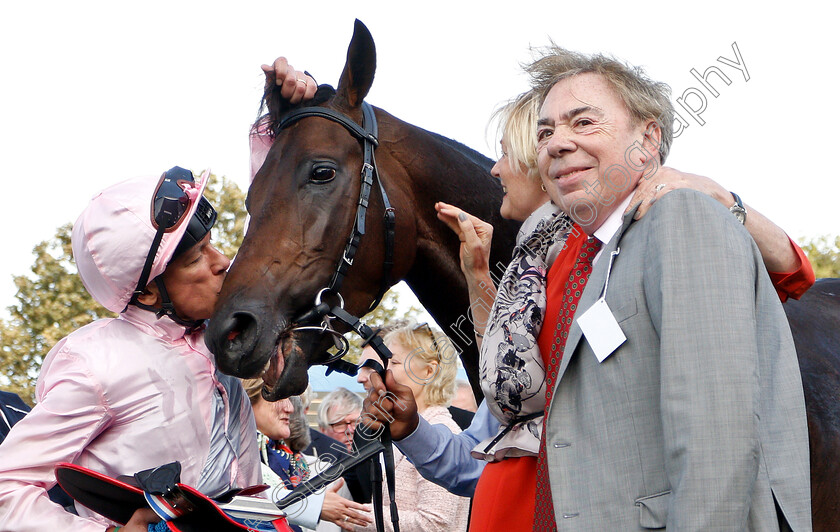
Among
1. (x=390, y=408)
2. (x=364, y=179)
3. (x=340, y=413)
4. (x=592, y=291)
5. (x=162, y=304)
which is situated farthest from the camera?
(x=340, y=413)

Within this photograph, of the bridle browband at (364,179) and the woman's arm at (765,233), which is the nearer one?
the woman's arm at (765,233)

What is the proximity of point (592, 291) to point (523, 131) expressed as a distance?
92cm

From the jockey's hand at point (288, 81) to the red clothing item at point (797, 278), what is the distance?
1901mm

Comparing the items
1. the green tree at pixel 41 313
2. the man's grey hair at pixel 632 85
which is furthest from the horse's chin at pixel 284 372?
the green tree at pixel 41 313

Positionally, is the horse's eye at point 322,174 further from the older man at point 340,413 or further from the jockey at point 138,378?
the older man at point 340,413

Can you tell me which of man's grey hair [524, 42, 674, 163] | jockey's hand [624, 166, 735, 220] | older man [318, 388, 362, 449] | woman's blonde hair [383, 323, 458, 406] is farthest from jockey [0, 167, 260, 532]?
older man [318, 388, 362, 449]

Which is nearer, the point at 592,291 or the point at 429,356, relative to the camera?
the point at 592,291

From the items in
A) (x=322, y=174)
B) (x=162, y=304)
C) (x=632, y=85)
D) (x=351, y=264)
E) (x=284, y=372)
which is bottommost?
(x=284, y=372)

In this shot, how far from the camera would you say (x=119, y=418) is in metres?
2.16

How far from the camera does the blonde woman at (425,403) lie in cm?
397

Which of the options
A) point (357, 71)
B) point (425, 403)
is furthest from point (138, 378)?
point (425, 403)

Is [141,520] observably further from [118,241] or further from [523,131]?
[523,131]

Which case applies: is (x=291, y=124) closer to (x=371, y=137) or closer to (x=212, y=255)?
(x=371, y=137)

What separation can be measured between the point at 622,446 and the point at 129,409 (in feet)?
4.74
